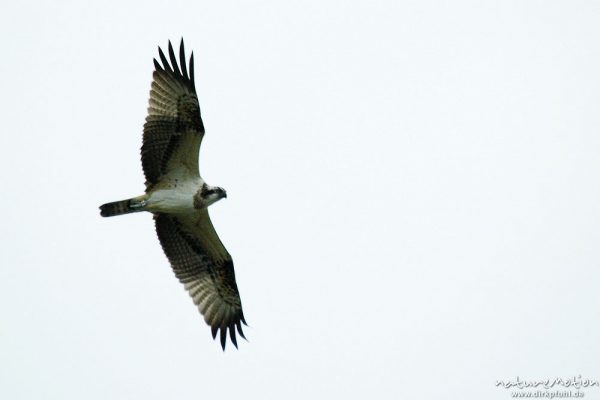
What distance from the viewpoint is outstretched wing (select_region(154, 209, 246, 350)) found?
1511 cm

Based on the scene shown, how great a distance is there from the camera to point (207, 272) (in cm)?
1544

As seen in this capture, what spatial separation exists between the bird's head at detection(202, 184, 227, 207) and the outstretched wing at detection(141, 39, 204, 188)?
38cm

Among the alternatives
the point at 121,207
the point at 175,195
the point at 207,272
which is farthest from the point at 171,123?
the point at 207,272

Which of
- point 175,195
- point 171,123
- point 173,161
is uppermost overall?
point 171,123

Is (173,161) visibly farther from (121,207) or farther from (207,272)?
(207,272)

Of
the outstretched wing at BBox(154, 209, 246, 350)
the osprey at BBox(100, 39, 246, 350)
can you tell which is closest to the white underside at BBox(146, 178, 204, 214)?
the osprey at BBox(100, 39, 246, 350)

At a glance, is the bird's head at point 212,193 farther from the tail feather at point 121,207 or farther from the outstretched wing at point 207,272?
the tail feather at point 121,207

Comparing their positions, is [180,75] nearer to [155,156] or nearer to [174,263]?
[155,156]

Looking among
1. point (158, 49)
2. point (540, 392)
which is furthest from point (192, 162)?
point (540, 392)

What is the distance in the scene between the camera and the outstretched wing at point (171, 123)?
46.6 ft

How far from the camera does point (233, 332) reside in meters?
15.4

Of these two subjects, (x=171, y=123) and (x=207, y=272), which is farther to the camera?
(x=207, y=272)

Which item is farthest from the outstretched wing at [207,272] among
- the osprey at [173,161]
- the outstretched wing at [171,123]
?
the outstretched wing at [171,123]

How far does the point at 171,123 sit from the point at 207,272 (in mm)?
2375
